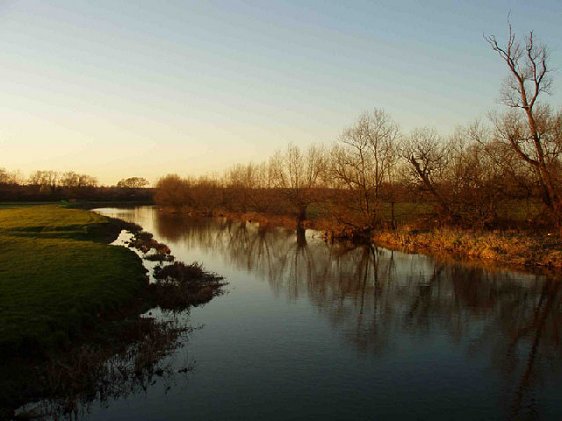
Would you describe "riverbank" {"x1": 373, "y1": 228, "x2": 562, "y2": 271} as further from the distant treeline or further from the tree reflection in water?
the distant treeline

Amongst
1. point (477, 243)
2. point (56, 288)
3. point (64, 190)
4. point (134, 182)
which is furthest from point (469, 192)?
point (134, 182)

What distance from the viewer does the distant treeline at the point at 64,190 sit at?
90.2 m

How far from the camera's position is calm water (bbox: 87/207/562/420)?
8961 millimetres

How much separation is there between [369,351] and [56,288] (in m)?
10.0

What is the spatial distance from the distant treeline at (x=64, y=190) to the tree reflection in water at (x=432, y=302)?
76.1 meters

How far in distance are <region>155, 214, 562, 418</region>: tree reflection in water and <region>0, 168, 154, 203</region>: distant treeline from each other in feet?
250

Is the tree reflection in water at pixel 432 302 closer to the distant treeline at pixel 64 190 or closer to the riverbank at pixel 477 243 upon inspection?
the riverbank at pixel 477 243

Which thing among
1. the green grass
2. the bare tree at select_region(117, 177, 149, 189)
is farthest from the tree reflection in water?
the bare tree at select_region(117, 177, 149, 189)

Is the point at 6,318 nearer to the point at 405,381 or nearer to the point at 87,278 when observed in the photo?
the point at 87,278

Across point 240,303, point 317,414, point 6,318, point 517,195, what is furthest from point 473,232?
point 6,318

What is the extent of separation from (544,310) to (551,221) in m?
16.6

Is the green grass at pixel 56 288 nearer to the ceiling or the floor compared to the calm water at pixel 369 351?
nearer to the ceiling

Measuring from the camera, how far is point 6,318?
11.3m

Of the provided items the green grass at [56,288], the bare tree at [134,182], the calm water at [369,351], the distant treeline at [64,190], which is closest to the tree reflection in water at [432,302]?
the calm water at [369,351]
